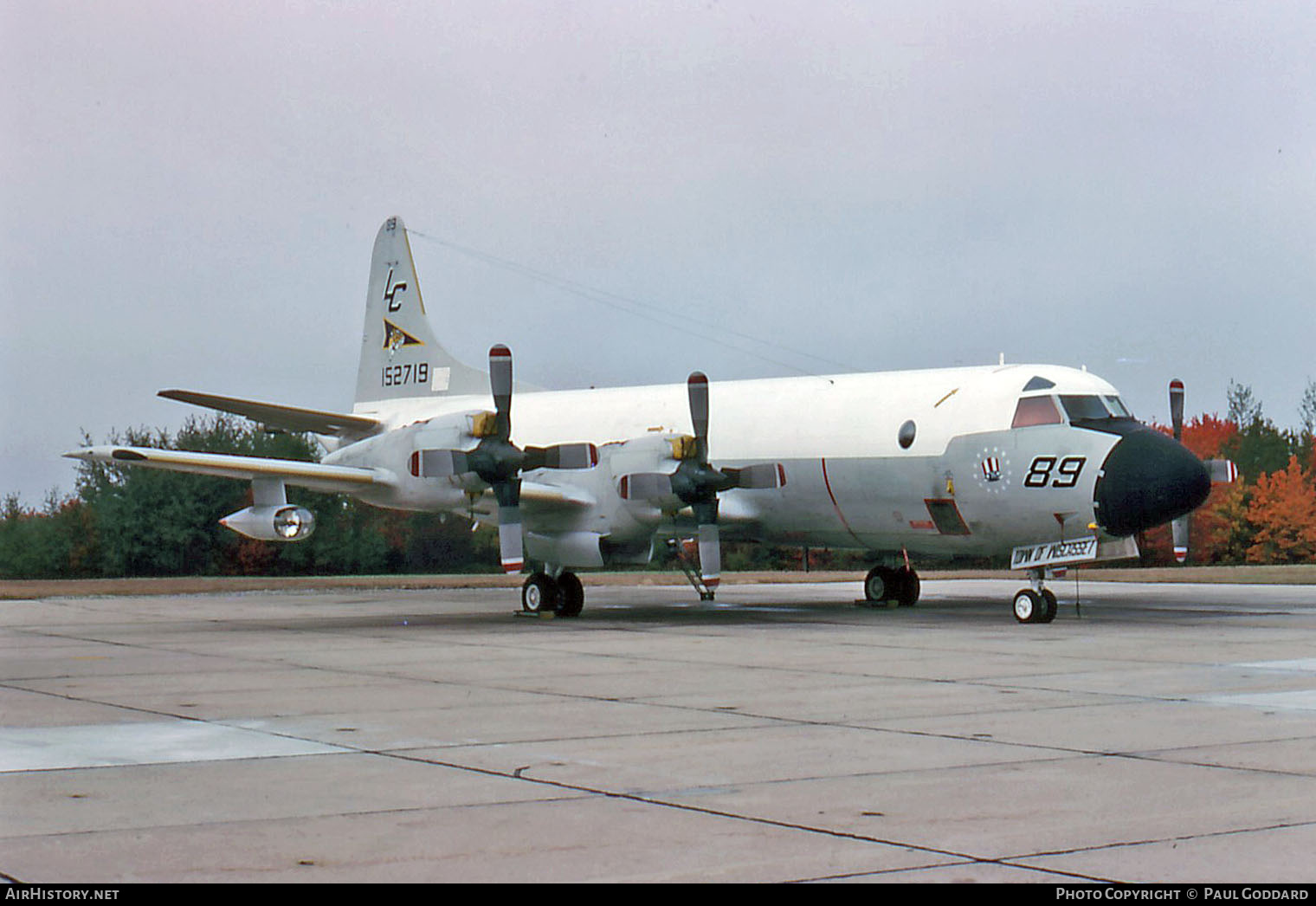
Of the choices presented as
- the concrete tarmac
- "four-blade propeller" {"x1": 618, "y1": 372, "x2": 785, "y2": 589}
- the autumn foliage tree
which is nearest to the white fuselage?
"four-blade propeller" {"x1": 618, "y1": 372, "x2": 785, "y2": 589}

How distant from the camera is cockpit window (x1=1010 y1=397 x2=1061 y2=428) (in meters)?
20.9

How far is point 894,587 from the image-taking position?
26.6 m

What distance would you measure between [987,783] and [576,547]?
51.9 ft

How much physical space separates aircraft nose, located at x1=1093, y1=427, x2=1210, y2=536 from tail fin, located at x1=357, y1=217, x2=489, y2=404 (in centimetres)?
1416

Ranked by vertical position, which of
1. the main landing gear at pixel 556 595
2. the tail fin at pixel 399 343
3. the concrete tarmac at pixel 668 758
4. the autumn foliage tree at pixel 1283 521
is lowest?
the concrete tarmac at pixel 668 758

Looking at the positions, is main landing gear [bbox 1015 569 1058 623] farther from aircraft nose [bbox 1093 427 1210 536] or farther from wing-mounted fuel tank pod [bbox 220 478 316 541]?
wing-mounted fuel tank pod [bbox 220 478 316 541]

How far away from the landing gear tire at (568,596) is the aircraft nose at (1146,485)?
9.00 meters

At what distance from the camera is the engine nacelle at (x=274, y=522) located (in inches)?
887

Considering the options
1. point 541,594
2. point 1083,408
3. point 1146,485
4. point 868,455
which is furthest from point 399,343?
point 1146,485

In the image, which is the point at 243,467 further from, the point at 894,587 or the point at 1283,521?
the point at 1283,521

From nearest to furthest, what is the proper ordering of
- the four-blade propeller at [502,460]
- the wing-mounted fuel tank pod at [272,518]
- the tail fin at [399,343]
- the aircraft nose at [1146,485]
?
the aircraft nose at [1146,485]
the four-blade propeller at [502,460]
the wing-mounted fuel tank pod at [272,518]
the tail fin at [399,343]

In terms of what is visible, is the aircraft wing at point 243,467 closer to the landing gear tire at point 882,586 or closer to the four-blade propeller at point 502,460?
the four-blade propeller at point 502,460

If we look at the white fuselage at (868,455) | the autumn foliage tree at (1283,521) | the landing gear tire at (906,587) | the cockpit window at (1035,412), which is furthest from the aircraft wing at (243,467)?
the autumn foliage tree at (1283,521)
